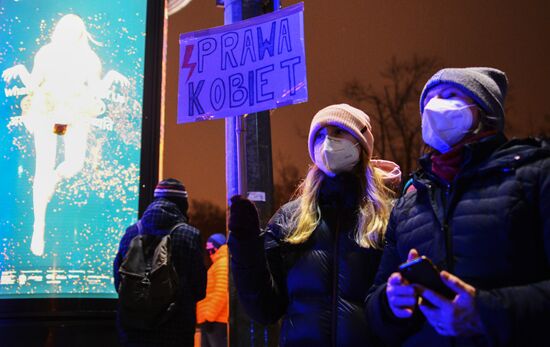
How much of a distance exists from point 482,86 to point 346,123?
3.02 ft

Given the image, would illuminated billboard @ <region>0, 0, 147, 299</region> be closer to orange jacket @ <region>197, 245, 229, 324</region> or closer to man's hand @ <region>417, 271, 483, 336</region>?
orange jacket @ <region>197, 245, 229, 324</region>

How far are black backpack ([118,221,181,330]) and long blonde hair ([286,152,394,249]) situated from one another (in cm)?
187

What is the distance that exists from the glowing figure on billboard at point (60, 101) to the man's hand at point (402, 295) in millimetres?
5810

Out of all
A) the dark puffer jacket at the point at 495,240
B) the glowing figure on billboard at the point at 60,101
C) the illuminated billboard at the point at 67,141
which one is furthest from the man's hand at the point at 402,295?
the glowing figure on billboard at the point at 60,101

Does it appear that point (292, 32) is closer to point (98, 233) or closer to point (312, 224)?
point (312, 224)

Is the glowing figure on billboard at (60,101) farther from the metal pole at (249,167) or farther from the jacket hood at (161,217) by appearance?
the metal pole at (249,167)

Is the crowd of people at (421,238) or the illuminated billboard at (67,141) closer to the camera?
the crowd of people at (421,238)

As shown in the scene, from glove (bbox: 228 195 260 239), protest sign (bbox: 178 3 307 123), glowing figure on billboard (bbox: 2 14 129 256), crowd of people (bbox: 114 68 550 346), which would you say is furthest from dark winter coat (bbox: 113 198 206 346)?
glowing figure on billboard (bbox: 2 14 129 256)

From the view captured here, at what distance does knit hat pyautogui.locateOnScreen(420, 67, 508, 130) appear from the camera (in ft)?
7.82

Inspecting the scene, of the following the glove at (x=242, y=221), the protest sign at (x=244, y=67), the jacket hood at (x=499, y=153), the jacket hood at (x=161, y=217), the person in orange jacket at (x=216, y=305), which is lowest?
the person in orange jacket at (x=216, y=305)

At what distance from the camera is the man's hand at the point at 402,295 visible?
2.08m

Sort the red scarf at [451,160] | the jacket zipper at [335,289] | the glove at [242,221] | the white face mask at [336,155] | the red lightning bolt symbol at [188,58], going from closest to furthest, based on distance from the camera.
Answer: the red scarf at [451,160] → the jacket zipper at [335,289] → the glove at [242,221] → the white face mask at [336,155] → the red lightning bolt symbol at [188,58]

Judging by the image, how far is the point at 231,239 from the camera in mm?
2912

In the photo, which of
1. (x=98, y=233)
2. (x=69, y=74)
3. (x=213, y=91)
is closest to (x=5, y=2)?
(x=69, y=74)
